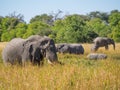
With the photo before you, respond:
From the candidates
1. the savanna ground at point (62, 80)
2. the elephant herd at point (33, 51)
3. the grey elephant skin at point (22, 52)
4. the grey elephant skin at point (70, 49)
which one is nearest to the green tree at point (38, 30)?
the grey elephant skin at point (70, 49)

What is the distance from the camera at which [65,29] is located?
125 feet

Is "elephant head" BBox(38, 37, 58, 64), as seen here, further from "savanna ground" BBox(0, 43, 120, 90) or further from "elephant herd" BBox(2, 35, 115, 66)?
"savanna ground" BBox(0, 43, 120, 90)

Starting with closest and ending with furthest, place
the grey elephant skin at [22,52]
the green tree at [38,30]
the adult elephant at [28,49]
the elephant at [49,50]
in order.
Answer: the elephant at [49,50]
the adult elephant at [28,49]
the grey elephant skin at [22,52]
the green tree at [38,30]

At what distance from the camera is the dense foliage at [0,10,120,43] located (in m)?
37.1

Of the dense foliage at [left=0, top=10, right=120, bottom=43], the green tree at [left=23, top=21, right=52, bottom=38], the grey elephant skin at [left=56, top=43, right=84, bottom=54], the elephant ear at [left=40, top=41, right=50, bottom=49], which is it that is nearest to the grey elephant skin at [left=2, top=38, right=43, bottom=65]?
the elephant ear at [left=40, top=41, right=50, bottom=49]

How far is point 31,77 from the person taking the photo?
697cm

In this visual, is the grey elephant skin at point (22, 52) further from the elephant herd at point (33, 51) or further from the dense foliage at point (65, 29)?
the dense foliage at point (65, 29)

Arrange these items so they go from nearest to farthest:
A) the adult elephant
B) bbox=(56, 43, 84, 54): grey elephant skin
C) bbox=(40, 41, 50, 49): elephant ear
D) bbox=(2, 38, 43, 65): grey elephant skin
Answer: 1. the adult elephant
2. bbox=(40, 41, 50, 49): elephant ear
3. bbox=(2, 38, 43, 65): grey elephant skin
4. bbox=(56, 43, 84, 54): grey elephant skin

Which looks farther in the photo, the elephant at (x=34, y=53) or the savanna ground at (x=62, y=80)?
the elephant at (x=34, y=53)

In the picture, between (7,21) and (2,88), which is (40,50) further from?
(7,21)

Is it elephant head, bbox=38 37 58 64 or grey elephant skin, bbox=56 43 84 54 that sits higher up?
elephant head, bbox=38 37 58 64

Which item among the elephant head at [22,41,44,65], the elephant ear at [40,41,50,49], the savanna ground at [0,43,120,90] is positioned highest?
the elephant ear at [40,41,50,49]

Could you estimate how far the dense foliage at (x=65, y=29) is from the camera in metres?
37.1

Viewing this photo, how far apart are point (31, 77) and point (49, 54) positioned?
2811mm
